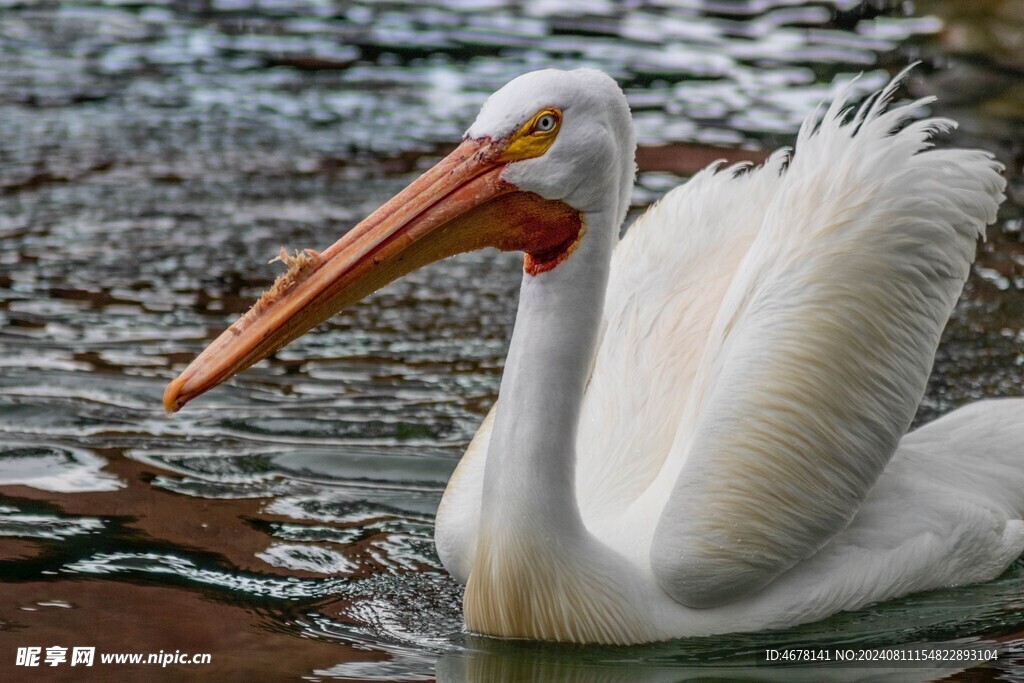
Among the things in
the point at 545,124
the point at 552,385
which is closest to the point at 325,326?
the point at 552,385

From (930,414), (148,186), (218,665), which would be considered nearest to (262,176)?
(148,186)

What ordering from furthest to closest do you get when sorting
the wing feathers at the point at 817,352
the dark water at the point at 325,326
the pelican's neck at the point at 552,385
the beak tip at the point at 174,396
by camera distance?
the dark water at the point at 325,326, the wing feathers at the point at 817,352, the pelican's neck at the point at 552,385, the beak tip at the point at 174,396

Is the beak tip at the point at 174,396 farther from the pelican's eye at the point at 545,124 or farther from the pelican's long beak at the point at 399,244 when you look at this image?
the pelican's eye at the point at 545,124

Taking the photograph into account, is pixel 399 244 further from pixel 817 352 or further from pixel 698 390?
pixel 817 352

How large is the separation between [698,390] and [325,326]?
2423 mm

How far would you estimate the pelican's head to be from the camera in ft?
10.1

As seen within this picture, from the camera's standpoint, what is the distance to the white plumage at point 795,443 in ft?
10.8

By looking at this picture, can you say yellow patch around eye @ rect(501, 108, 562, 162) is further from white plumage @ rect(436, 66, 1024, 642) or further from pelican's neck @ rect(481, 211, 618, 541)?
pelican's neck @ rect(481, 211, 618, 541)

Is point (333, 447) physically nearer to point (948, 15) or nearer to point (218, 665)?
point (218, 665)

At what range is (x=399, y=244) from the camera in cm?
313

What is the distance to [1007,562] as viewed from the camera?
3.86m

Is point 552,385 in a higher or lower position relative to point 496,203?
lower

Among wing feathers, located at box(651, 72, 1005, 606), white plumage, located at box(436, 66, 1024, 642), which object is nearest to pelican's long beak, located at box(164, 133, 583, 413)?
white plumage, located at box(436, 66, 1024, 642)

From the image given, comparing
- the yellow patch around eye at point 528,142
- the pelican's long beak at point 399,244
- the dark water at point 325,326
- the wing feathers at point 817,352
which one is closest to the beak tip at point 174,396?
the pelican's long beak at point 399,244
